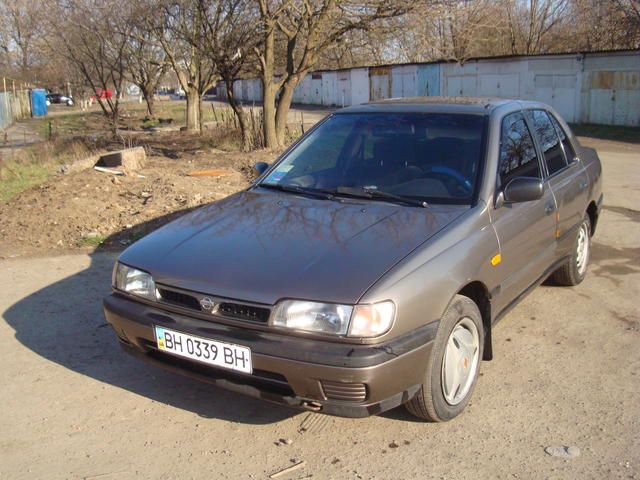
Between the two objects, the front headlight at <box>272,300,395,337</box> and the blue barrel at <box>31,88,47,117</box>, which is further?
the blue barrel at <box>31,88,47,117</box>

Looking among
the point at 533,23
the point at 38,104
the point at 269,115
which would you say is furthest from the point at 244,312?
the point at 38,104

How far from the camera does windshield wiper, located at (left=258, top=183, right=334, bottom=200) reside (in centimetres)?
403

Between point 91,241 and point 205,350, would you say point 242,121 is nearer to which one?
point 91,241

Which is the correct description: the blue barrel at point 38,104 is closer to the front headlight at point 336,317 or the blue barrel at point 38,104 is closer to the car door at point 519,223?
the car door at point 519,223

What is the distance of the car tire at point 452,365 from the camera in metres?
3.11

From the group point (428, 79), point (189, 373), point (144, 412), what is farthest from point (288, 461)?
point (428, 79)

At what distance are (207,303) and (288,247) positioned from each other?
0.52 metres

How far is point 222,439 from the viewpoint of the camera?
3254 millimetres

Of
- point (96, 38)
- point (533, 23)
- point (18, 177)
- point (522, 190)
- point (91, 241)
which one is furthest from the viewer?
point (533, 23)

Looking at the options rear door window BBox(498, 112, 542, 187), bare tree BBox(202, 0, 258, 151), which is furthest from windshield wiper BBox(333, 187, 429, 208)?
bare tree BBox(202, 0, 258, 151)

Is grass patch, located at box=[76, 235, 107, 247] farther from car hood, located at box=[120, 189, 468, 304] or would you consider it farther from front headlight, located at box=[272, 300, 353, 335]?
front headlight, located at box=[272, 300, 353, 335]

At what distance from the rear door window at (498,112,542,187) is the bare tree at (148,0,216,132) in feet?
36.9

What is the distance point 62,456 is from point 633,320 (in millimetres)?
4046

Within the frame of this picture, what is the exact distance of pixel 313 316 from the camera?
2.87 metres
